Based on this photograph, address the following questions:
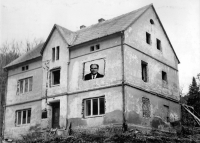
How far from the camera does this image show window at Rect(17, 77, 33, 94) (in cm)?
2961

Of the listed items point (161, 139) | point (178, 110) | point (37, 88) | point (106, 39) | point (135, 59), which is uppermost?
point (106, 39)

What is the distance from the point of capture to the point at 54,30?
28.4 m

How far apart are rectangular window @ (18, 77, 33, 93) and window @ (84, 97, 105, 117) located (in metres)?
7.35

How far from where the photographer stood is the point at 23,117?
2930cm

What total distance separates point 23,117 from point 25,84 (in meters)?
3.08

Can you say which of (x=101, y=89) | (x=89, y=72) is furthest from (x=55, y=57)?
(x=101, y=89)

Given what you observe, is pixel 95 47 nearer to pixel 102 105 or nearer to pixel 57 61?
pixel 57 61

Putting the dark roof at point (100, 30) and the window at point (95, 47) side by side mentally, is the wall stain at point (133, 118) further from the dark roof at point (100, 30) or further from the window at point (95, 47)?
the dark roof at point (100, 30)

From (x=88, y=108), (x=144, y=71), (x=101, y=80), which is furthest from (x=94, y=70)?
(x=144, y=71)

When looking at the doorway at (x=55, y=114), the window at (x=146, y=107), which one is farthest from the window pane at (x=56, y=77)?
the window at (x=146, y=107)

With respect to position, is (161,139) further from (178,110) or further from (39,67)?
(39,67)

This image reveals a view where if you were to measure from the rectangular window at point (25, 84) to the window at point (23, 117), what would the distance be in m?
1.93

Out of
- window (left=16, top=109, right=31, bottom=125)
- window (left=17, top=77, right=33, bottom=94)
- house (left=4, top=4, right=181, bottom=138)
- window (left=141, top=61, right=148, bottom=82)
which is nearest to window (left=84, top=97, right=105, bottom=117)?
house (left=4, top=4, right=181, bottom=138)

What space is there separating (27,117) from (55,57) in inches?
242
